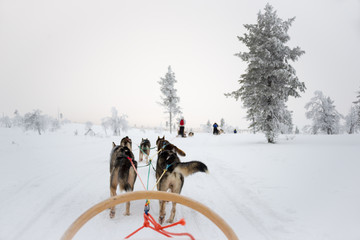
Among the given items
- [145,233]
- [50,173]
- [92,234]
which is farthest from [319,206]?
[50,173]

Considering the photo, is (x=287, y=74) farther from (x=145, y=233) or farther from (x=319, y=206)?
(x=145, y=233)

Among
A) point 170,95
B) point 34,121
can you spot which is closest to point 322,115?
point 170,95

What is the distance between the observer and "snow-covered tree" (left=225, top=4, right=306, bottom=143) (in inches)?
479

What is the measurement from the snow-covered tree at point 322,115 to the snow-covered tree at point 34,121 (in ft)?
148

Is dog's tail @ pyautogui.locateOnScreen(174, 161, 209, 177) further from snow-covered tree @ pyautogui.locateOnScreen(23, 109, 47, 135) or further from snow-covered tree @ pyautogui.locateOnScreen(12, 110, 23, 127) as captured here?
snow-covered tree @ pyautogui.locateOnScreen(12, 110, 23, 127)

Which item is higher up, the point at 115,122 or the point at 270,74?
the point at 270,74

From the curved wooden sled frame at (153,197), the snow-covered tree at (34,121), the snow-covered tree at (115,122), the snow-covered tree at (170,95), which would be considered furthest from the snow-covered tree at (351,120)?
the snow-covered tree at (34,121)

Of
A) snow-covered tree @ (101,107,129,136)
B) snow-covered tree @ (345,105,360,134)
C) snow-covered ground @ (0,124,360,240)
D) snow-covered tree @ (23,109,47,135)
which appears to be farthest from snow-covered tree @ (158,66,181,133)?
snow-covered tree @ (345,105,360,134)

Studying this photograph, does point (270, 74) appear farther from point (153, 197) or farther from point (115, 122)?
point (115, 122)

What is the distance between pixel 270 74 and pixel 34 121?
3061cm

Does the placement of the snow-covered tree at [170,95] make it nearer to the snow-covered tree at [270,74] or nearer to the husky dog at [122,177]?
the snow-covered tree at [270,74]

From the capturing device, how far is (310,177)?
5066 mm

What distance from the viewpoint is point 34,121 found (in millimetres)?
25688

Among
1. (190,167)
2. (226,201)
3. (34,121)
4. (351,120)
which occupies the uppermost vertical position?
(351,120)
